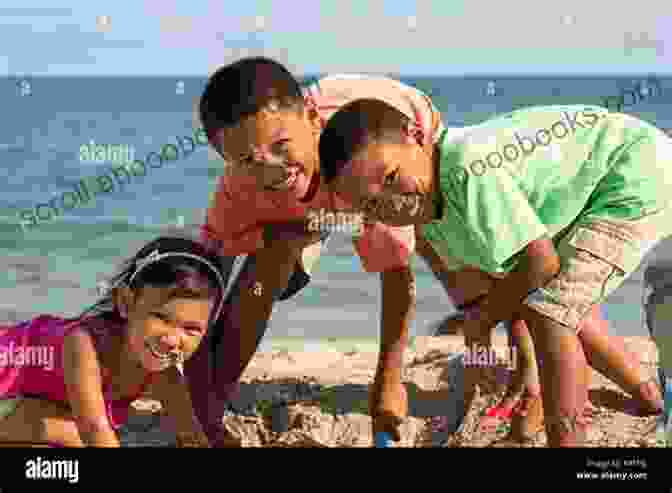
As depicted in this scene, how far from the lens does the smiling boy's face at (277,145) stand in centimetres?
216

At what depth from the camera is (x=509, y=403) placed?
254cm

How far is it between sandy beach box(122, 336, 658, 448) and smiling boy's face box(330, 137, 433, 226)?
0.43 meters

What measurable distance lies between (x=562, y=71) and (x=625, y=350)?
0.53 m

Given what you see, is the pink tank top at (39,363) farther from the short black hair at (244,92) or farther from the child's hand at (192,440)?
the short black hair at (244,92)

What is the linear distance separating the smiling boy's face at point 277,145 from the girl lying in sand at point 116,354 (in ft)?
0.61

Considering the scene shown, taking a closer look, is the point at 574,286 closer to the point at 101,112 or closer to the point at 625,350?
the point at 625,350

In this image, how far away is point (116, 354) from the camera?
7.33ft

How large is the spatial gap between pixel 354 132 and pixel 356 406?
71cm

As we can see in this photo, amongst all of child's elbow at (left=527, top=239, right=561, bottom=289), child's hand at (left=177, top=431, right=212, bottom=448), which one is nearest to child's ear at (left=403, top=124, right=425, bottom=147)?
child's elbow at (left=527, top=239, right=561, bottom=289)

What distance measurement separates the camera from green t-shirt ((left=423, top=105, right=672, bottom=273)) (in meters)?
2.11
